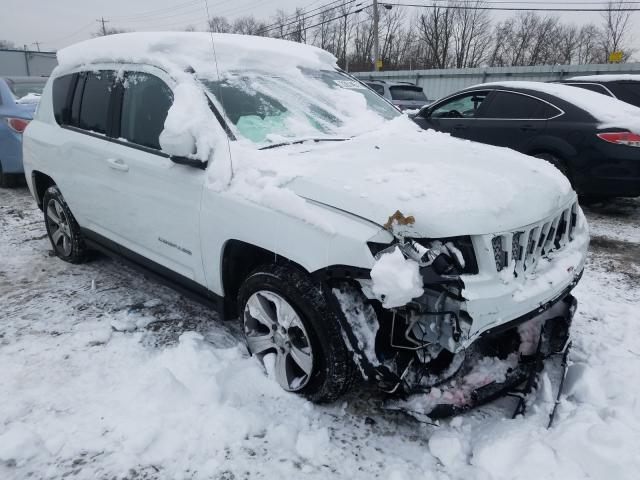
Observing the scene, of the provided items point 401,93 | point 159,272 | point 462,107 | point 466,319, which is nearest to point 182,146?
point 159,272

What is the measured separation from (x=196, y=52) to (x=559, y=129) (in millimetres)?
4619

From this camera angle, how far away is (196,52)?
10.2 ft

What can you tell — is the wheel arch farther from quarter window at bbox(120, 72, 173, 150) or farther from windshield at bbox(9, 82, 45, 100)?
windshield at bbox(9, 82, 45, 100)

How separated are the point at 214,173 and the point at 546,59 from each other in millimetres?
56377

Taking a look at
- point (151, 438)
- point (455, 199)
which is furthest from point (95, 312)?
point (455, 199)

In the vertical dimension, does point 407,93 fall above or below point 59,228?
above

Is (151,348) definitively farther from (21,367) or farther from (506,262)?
(506,262)

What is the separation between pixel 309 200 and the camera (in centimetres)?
224

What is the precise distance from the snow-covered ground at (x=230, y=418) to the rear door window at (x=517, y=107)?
11.2 ft

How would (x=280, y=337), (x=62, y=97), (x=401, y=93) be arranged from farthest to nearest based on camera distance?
(x=401, y=93) < (x=62, y=97) < (x=280, y=337)

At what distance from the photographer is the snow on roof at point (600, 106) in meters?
5.45

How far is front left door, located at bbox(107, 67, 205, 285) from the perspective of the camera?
2781 millimetres

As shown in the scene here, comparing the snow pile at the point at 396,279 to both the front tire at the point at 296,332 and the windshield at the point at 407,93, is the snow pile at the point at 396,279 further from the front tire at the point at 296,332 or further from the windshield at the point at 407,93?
the windshield at the point at 407,93

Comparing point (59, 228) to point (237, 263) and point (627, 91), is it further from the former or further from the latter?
point (627, 91)
